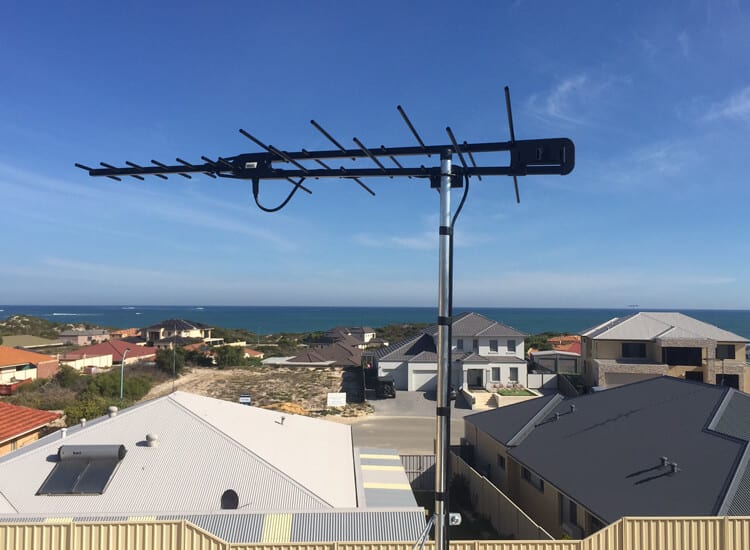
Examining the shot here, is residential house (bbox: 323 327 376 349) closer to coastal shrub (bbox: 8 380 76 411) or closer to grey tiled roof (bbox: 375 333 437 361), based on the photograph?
grey tiled roof (bbox: 375 333 437 361)

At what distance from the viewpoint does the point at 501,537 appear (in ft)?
45.9

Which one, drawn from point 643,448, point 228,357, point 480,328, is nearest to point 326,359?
point 228,357

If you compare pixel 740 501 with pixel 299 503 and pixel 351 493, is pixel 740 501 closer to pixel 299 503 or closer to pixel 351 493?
pixel 351 493

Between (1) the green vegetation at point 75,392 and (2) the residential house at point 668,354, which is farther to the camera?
(2) the residential house at point 668,354

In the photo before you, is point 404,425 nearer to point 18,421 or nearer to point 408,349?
point 408,349

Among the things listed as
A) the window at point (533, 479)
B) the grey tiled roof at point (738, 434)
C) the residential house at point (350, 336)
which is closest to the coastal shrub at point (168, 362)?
the residential house at point (350, 336)

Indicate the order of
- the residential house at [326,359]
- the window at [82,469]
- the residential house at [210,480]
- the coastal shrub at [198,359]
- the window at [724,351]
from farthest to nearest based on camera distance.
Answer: the coastal shrub at [198,359], the residential house at [326,359], the window at [724,351], the window at [82,469], the residential house at [210,480]

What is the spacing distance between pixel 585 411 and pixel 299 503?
1172cm

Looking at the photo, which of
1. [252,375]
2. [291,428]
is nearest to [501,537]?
[291,428]

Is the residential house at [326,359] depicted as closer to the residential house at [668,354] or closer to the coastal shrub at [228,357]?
the coastal shrub at [228,357]

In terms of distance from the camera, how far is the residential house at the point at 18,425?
659 inches

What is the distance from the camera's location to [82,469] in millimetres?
12164

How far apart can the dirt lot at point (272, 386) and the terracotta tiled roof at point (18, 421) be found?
14690 mm

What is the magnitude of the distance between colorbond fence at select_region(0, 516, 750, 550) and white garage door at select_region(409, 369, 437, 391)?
3241 centimetres
